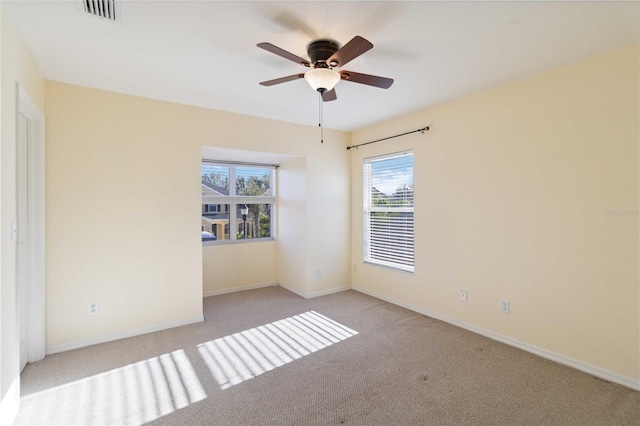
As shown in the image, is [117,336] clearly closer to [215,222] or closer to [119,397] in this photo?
[119,397]

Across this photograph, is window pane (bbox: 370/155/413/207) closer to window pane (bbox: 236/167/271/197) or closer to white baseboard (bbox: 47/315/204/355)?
window pane (bbox: 236/167/271/197)

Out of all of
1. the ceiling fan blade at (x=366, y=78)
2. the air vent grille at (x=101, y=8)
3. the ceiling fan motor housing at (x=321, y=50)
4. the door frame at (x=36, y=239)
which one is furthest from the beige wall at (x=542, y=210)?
the door frame at (x=36, y=239)

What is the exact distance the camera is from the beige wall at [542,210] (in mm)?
2303

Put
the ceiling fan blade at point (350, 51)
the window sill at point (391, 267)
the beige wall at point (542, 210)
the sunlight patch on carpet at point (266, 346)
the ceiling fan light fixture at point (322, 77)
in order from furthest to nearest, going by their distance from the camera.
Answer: the window sill at point (391, 267)
the sunlight patch on carpet at point (266, 346)
the beige wall at point (542, 210)
the ceiling fan light fixture at point (322, 77)
the ceiling fan blade at point (350, 51)

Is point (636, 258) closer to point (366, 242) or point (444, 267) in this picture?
point (444, 267)

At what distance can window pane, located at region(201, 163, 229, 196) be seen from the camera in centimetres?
458

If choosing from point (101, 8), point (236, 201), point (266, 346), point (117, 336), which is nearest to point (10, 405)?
point (117, 336)

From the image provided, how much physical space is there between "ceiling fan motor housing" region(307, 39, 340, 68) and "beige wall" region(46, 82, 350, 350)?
1918mm

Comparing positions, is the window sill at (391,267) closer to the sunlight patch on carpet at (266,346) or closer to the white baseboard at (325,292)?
the white baseboard at (325,292)

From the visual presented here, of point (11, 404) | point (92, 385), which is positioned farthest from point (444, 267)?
point (11, 404)

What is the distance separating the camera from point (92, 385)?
2291 millimetres

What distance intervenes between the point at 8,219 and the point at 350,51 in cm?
233

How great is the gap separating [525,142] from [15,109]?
3.97 meters

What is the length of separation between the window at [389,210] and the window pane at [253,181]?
169cm
